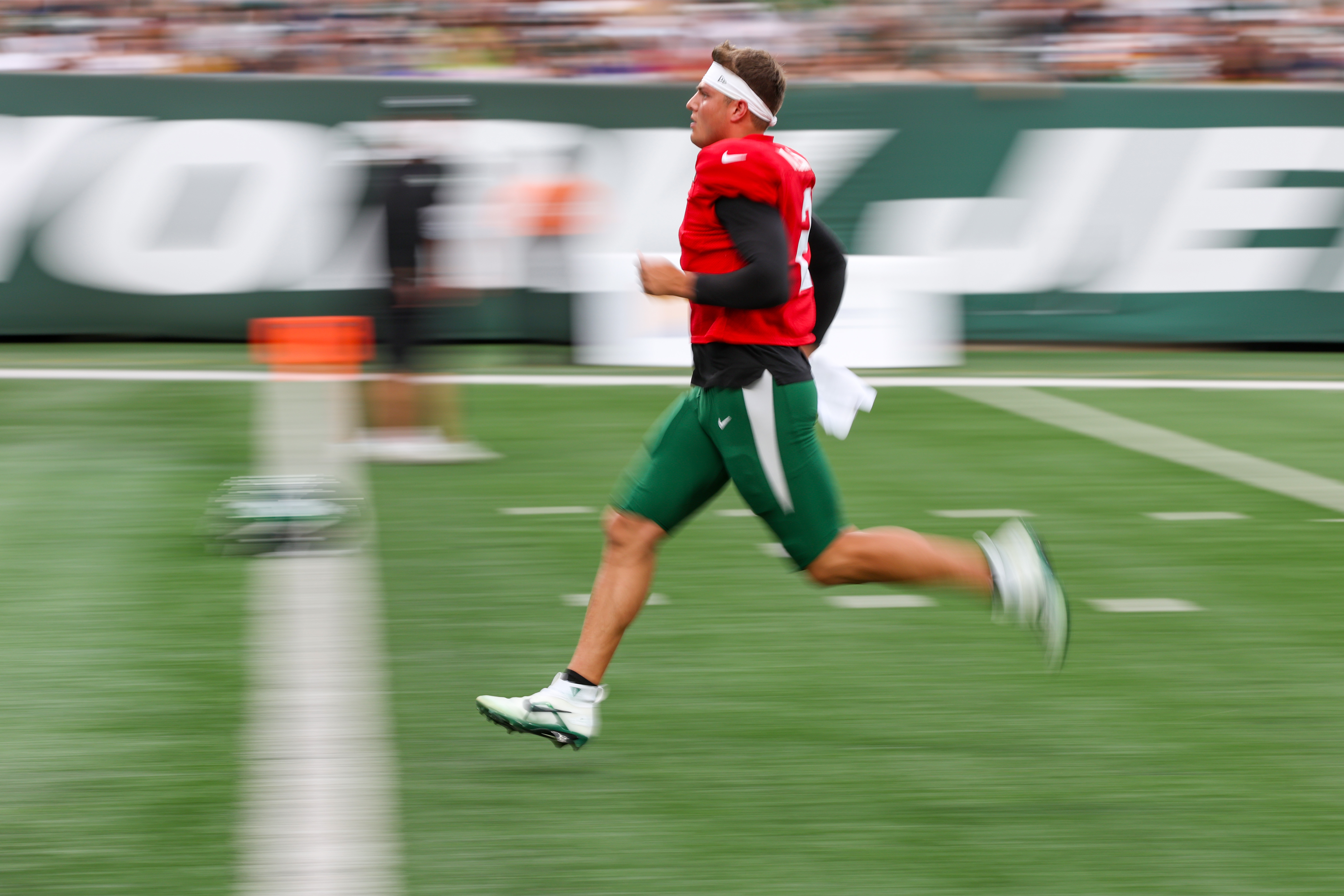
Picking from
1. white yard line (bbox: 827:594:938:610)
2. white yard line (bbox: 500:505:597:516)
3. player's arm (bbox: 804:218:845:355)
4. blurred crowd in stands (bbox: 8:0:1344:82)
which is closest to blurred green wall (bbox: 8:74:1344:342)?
blurred crowd in stands (bbox: 8:0:1344:82)

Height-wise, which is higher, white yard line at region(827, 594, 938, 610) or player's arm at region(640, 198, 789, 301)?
player's arm at region(640, 198, 789, 301)

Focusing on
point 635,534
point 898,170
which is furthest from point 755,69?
point 898,170

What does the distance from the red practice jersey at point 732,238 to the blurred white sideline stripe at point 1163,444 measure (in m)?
4.38

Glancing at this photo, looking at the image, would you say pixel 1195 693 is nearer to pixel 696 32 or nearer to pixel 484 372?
pixel 484 372

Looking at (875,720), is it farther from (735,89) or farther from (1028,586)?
(735,89)

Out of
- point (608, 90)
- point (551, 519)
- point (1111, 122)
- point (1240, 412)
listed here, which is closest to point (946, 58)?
point (1111, 122)

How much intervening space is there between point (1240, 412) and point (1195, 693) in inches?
236

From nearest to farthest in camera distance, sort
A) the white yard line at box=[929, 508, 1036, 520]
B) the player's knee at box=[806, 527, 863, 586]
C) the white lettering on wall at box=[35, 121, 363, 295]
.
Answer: the player's knee at box=[806, 527, 863, 586]
the white yard line at box=[929, 508, 1036, 520]
the white lettering on wall at box=[35, 121, 363, 295]

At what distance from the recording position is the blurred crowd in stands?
13164 mm

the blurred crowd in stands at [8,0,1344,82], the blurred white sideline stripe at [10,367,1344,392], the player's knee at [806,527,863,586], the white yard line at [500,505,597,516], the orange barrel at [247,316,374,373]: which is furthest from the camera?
the blurred crowd in stands at [8,0,1344,82]

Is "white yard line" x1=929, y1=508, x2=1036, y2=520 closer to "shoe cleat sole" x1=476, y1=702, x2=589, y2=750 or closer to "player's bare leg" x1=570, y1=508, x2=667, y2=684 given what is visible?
"player's bare leg" x1=570, y1=508, x2=667, y2=684

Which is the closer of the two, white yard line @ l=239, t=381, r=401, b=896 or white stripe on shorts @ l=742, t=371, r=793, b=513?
white yard line @ l=239, t=381, r=401, b=896

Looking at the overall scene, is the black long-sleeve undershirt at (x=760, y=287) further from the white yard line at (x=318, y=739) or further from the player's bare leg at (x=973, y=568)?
the white yard line at (x=318, y=739)

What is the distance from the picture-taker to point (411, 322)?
28.7ft
